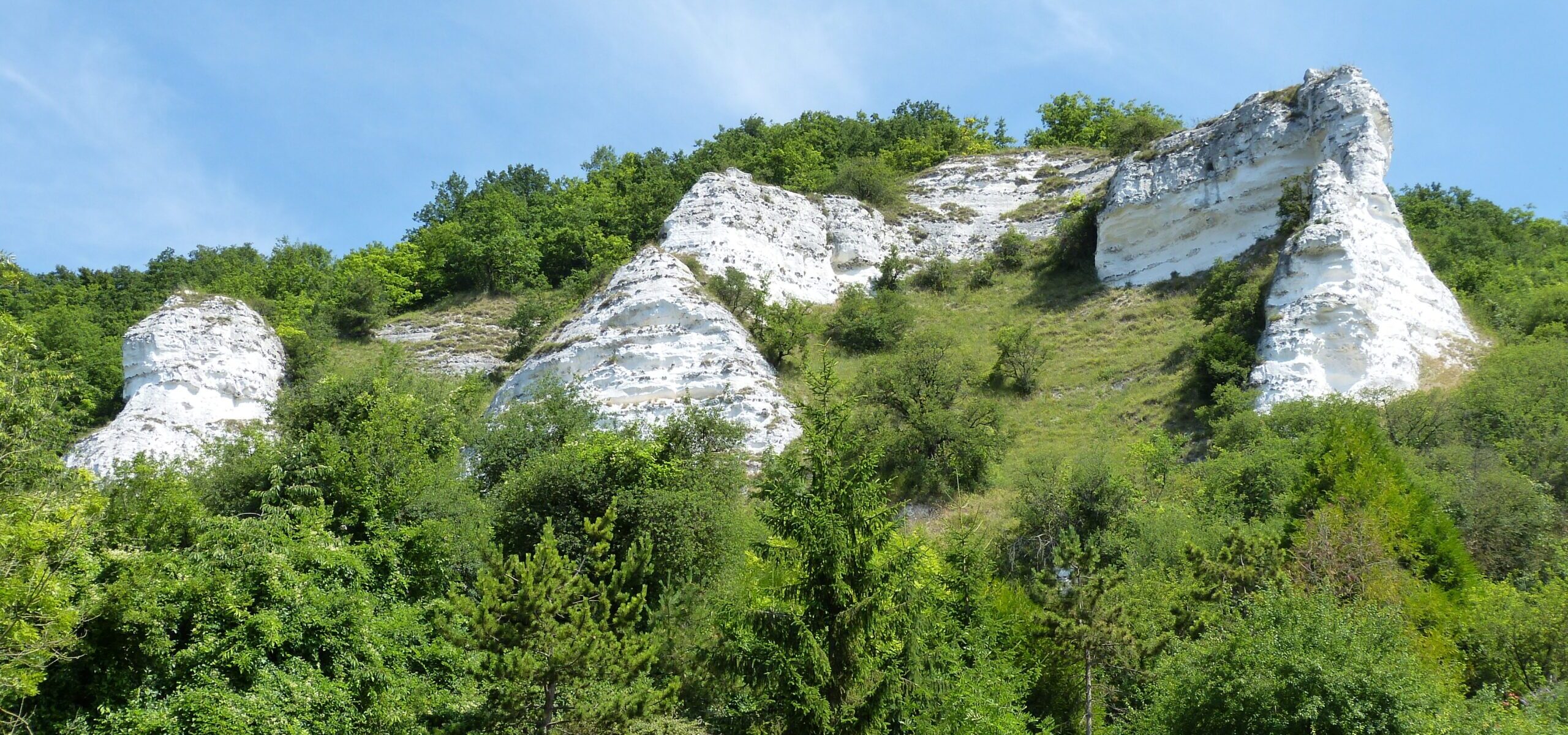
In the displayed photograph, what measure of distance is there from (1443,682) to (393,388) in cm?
2304

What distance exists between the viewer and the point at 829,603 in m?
13.2

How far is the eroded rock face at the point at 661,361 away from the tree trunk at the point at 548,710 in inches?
648

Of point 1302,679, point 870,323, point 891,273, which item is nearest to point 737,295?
point 870,323

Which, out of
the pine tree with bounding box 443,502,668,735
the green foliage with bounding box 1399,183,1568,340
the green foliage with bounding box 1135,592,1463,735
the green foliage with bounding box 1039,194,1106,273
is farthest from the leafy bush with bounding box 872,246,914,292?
the pine tree with bounding box 443,502,668,735

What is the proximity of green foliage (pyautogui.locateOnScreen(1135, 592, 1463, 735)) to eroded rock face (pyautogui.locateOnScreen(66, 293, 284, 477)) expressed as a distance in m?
28.8

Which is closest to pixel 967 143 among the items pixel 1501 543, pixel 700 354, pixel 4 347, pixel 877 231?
pixel 877 231

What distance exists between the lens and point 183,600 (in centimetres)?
1454

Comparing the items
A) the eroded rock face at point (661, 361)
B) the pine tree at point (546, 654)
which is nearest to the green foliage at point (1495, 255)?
the eroded rock face at point (661, 361)

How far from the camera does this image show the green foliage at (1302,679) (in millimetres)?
13445

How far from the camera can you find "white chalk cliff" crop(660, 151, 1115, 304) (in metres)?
44.8

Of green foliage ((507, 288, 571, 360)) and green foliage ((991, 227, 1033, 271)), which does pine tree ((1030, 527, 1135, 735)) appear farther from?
green foliage ((991, 227, 1033, 271))

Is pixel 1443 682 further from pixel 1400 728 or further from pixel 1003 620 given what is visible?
pixel 1003 620

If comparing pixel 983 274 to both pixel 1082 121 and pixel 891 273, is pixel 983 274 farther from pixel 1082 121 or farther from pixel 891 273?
pixel 1082 121

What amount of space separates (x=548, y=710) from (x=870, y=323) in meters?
29.2
